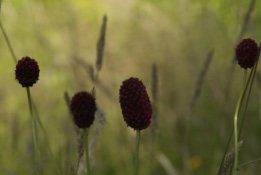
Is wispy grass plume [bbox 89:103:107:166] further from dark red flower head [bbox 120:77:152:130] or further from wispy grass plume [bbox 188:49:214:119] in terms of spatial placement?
wispy grass plume [bbox 188:49:214:119]

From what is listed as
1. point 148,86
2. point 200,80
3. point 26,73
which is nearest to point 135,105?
point 26,73

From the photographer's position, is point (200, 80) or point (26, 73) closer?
point (26, 73)

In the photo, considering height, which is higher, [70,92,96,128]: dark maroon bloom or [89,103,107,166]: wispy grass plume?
[70,92,96,128]: dark maroon bloom

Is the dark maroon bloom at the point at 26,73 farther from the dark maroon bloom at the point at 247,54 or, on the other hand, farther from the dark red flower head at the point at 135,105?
the dark maroon bloom at the point at 247,54

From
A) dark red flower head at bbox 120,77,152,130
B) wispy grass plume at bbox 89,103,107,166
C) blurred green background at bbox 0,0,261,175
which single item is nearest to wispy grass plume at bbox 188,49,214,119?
blurred green background at bbox 0,0,261,175

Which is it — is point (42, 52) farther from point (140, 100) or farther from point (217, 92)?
point (140, 100)

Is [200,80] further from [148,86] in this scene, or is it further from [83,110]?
[148,86]

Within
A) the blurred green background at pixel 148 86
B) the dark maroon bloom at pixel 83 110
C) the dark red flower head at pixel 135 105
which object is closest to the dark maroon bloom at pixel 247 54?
the dark red flower head at pixel 135 105
